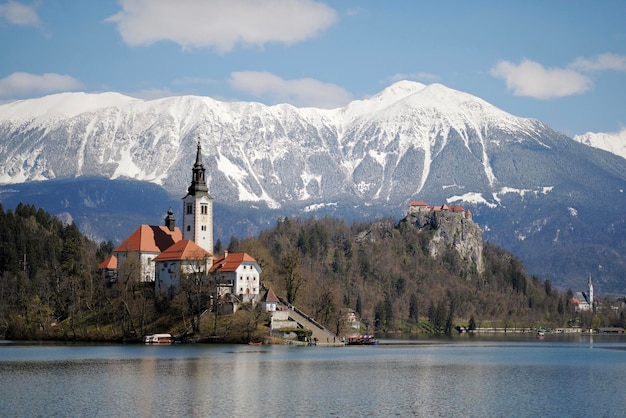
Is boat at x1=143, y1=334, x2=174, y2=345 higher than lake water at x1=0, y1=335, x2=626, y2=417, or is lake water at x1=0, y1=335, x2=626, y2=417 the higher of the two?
boat at x1=143, y1=334, x2=174, y2=345

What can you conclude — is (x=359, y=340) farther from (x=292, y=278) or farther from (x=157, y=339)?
(x=157, y=339)

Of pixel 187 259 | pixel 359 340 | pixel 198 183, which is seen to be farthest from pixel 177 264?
pixel 359 340

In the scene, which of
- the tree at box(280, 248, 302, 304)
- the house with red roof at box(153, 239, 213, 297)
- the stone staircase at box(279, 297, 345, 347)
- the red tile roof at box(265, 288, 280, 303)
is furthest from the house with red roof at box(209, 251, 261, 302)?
the tree at box(280, 248, 302, 304)

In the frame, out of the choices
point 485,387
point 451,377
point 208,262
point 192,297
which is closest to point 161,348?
point 192,297

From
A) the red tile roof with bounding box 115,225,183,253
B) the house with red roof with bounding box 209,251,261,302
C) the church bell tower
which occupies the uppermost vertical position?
the church bell tower

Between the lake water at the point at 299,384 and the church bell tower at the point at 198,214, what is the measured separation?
46.2 metres

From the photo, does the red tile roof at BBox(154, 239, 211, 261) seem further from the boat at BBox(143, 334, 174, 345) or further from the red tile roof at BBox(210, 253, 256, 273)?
the boat at BBox(143, 334, 174, 345)

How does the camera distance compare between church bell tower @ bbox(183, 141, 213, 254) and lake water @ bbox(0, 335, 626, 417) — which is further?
church bell tower @ bbox(183, 141, 213, 254)

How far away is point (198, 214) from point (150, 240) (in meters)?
8.29

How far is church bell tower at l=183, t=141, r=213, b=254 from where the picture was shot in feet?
550

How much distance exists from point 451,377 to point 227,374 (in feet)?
60.3

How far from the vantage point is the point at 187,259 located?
150250 mm

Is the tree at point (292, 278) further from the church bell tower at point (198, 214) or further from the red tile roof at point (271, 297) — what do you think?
the church bell tower at point (198, 214)

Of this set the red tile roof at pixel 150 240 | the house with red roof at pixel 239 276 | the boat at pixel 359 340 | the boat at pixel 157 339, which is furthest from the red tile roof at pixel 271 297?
the red tile roof at pixel 150 240
